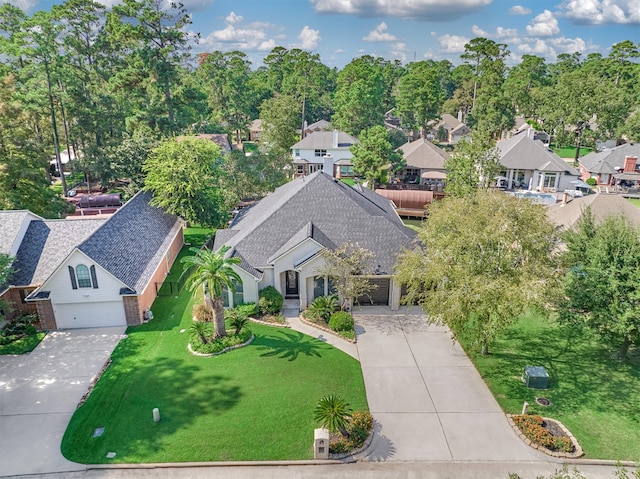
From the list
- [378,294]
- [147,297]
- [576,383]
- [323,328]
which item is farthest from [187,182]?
[576,383]

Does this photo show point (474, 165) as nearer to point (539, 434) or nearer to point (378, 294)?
point (378, 294)

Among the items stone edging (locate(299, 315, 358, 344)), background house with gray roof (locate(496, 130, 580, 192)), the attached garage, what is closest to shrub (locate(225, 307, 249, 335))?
stone edging (locate(299, 315, 358, 344))

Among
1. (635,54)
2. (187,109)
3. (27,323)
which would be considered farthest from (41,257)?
(635,54)

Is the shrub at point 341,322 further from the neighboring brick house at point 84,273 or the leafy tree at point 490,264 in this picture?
the neighboring brick house at point 84,273

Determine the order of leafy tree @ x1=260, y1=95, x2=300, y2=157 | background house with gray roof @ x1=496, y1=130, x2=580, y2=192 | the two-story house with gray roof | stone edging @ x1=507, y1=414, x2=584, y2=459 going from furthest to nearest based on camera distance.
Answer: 1. leafy tree @ x1=260, y1=95, x2=300, y2=157
2. background house with gray roof @ x1=496, y1=130, x2=580, y2=192
3. the two-story house with gray roof
4. stone edging @ x1=507, y1=414, x2=584, y2=459

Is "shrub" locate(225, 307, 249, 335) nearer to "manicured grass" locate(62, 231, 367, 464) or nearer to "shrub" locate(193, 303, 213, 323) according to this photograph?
"shrub" locate(193, 303, 213, 323)

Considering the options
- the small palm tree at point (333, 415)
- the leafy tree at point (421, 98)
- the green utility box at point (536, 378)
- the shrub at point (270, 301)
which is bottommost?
the green utility box at point (536, 378)

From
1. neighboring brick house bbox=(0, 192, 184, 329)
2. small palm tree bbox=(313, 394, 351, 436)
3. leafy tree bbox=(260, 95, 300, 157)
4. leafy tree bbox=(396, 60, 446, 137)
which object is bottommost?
small palm tree bbox=(313, 394, 351, 436)

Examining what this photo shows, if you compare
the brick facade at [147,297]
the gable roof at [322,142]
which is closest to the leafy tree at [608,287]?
the brick facade at [147,297]
